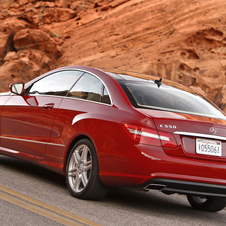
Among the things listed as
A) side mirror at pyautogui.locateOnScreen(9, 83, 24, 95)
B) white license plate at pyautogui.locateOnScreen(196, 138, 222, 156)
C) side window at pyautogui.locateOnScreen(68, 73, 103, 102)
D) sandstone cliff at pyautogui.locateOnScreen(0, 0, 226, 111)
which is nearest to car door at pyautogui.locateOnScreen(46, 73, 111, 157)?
side window at pyautogui.locateOnScreen(68, 73, 103, 102)

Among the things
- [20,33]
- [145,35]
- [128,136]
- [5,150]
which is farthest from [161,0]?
[128,136]

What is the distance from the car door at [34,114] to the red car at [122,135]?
0.05 ft

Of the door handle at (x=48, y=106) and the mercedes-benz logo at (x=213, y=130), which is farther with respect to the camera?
the door handle at (x=48, y=106)

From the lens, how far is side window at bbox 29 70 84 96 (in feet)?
17.7

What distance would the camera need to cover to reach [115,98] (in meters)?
4.52

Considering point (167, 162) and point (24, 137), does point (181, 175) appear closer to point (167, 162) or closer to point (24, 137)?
point (167, 162)

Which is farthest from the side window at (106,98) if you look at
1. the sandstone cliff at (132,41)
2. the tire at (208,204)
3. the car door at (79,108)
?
the sandstone cliff at (132,41)

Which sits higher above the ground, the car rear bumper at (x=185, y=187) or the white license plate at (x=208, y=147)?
the white license plate at (x=208, y=147)

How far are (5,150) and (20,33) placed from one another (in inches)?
723

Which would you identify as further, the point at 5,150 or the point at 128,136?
the point at 5,150

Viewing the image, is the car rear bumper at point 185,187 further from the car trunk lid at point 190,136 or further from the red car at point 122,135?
the car trunk lid at point 190,136

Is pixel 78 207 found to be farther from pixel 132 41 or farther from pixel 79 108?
pixel 132 41

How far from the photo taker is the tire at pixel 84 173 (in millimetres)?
4387

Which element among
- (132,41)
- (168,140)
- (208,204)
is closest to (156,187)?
(168,140)
